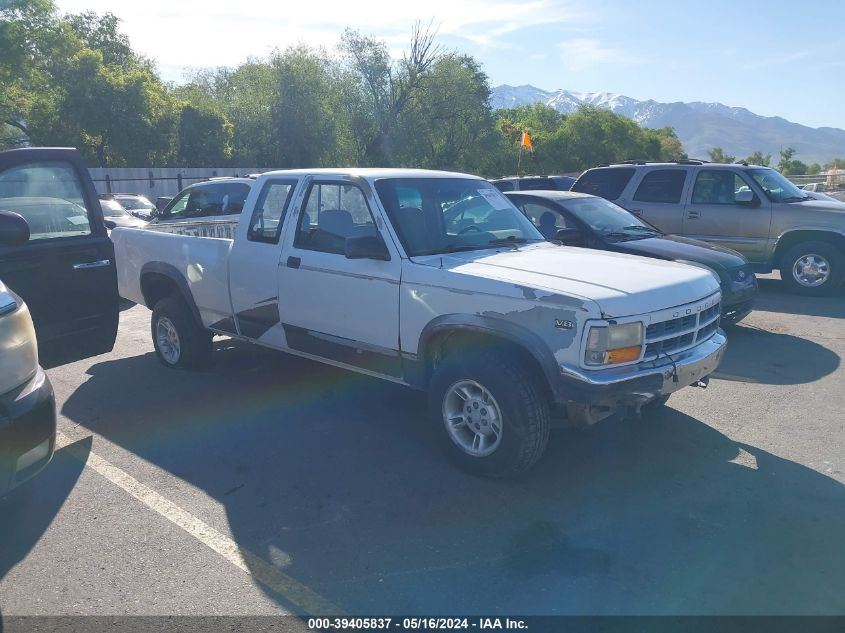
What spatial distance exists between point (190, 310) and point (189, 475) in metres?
2.38

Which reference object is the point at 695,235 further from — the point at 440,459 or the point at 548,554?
the point at 548,554

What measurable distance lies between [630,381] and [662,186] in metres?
7.53

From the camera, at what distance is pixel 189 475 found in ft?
14.6

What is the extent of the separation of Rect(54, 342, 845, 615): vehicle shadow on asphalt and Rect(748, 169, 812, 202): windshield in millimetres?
6207

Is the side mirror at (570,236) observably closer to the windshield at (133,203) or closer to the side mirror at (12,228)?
the side mirror at (12,228)

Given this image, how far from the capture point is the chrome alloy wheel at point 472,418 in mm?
4207

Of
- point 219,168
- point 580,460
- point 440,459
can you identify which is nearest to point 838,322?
point 580,460

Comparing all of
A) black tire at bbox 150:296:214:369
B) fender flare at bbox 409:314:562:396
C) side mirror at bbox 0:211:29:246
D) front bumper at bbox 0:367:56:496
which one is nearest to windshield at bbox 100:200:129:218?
black tire at bbox 150:296:214:369

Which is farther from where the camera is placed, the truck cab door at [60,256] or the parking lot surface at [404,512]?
the truck cab door at [60,256]

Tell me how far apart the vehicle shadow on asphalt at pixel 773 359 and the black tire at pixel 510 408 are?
10.1 feet

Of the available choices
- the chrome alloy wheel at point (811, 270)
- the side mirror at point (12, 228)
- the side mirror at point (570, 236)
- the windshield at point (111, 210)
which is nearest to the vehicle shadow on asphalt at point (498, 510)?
the side mirror at point (12, 228)

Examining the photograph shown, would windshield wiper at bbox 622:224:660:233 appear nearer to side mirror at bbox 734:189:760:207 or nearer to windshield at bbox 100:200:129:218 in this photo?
side mirror at bbox 734:189:760:207

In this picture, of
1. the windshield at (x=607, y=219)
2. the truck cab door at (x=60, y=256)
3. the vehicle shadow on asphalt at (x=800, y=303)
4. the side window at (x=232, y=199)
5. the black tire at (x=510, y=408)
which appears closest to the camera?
the black tire at (x=510, y=408)

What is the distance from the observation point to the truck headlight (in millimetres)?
3787
